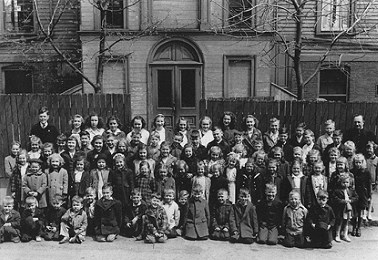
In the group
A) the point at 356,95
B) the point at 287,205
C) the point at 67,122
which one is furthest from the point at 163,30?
the point at 287,205

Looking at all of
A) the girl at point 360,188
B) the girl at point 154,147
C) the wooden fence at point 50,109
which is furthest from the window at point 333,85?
the girl at point 154,147

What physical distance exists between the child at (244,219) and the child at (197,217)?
471mm

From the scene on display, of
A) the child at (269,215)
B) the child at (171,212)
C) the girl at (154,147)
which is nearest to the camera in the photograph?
the child at (269,215)

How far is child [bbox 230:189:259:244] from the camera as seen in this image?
7285mm

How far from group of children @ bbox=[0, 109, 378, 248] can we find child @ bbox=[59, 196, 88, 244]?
0.02 metres

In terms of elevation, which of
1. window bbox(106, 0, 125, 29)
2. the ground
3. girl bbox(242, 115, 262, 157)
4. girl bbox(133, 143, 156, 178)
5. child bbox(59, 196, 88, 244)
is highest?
window bbox(106, 0, 125, 29)

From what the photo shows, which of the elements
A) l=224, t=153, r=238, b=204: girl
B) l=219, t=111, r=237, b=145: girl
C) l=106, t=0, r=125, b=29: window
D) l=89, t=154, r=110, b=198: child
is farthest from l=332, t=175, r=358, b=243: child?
l=106, t=0, r=125, b=29: window

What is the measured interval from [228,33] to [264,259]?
9.96 metres

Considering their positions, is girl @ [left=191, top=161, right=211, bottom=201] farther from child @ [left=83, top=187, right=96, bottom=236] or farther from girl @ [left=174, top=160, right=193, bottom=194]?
child @ [left=83, top=187, right=96, bottom=236]

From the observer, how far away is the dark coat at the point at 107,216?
7348 millimetres

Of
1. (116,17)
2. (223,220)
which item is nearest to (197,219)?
(223,220)

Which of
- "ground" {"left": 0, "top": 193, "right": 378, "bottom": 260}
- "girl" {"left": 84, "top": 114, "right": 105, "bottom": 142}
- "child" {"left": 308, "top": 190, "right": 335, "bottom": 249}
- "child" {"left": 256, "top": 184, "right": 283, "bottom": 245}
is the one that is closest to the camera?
"ground" {"left": 0, "top": 193, "right": 378, "bottom": 260}

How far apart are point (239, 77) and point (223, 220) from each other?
8.84 m

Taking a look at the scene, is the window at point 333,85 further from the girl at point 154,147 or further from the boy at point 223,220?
the boy at point 223,220
